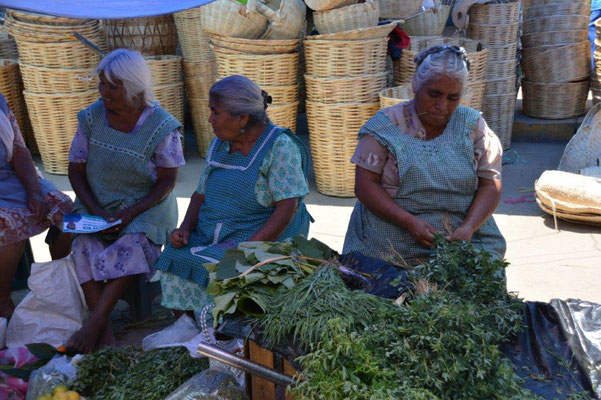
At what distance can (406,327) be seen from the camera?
83.0 inches

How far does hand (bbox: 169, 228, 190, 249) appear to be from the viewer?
3367 millimetres

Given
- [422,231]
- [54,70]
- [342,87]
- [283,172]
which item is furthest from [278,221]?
[54,70]

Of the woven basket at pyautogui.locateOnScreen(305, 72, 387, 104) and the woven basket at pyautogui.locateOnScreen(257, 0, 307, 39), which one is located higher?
the woven basket at pyautogui.locateOnScreen(257, 0, 307, 39)

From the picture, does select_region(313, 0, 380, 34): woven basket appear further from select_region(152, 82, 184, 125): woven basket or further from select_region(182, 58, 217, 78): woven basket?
select_region(152, 82, 184, 125): woven basket

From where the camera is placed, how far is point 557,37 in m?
6.77

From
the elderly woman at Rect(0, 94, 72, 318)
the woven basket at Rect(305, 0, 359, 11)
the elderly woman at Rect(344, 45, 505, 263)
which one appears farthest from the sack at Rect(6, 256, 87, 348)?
the woven basket at Rect(305, 0, 359, 11)

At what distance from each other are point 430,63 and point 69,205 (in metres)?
1.98

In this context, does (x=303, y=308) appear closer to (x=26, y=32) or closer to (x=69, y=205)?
(x=69, y=205)

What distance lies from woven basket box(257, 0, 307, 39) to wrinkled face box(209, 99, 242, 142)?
7.17ft

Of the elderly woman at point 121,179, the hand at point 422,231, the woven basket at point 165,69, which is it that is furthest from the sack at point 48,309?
the woven basket at point 165,69

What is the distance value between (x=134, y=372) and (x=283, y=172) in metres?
1.03

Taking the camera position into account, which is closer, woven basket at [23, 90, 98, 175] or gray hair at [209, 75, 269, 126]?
gray hair at [209, 75, 269, 126]

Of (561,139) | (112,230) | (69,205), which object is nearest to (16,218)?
(69,205)

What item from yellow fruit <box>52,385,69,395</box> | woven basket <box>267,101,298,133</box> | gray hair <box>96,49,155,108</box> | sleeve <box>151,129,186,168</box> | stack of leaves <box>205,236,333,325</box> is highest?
gray hair <box>96,49,155,108</box>
